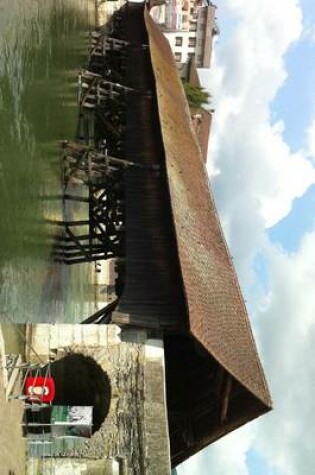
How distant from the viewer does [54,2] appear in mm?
20328

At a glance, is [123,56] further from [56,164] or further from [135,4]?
[56,164]

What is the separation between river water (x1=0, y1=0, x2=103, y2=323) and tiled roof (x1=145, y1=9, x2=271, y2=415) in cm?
269

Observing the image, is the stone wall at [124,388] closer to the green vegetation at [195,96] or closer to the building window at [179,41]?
the green vegetation at [195,96]

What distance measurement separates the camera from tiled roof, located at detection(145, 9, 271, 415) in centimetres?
1249

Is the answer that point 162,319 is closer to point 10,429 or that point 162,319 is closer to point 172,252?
point 172,252

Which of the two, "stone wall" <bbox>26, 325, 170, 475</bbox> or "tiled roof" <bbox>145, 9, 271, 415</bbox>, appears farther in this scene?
"tiled roof" <bbox>145, 9, 271, 415</bbox>

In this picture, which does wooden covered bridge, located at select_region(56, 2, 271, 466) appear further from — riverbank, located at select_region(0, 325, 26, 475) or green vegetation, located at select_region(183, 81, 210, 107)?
green vegetation, located at select_region(183, 81, 210, 107)

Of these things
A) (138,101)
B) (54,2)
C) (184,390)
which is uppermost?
(54,2)

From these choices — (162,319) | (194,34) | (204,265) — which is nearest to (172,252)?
(204,265)

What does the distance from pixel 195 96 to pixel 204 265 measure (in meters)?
27.3

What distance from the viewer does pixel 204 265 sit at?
14.8 metres

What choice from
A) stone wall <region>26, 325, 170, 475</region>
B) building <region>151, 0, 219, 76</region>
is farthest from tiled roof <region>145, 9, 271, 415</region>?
building <region>151, 0, 219, 76</region>

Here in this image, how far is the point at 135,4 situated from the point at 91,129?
10.3m

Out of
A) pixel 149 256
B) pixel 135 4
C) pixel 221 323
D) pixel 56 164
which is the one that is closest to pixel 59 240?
pixel 56 164
